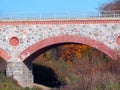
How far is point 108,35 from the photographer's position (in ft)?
117

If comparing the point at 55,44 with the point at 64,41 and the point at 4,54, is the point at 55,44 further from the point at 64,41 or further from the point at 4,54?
the point at 4,54

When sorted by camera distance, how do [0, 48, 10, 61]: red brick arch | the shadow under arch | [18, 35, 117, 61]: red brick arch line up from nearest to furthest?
1. [18, 35, 117, 61]: red brick arch
2. the shadow under arch
3. [0, 48, 10, 61]: red brick arch

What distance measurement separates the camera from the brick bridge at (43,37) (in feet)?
117

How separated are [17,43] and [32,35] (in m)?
1.30

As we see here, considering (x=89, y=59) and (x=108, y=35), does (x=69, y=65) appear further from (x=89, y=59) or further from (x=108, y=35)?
(x=108, y=35)

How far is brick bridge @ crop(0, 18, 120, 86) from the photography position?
35750 mm

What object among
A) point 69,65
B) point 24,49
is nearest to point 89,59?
point 69,65

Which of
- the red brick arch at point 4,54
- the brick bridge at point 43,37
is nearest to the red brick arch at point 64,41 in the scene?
the brick bridge at point 43,37

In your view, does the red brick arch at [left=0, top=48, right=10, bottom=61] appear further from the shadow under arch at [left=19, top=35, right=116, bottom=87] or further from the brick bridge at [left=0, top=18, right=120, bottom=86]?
the shadow under arch at [left=19, top=35, right=116, bottom=87]

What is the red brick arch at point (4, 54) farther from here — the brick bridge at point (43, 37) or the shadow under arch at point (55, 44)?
the shadow under arch at point (55, 44)

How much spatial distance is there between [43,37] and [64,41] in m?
1.60

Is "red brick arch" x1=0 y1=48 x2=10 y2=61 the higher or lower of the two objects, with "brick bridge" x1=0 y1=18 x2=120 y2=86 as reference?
lower

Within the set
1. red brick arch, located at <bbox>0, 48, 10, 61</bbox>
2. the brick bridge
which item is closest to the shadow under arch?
the brick bridge

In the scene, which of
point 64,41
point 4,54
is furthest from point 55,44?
point 4,54
